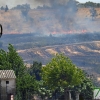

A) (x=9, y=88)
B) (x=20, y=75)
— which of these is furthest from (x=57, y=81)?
(x=9, y=88)

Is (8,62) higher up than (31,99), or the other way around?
(8,62)

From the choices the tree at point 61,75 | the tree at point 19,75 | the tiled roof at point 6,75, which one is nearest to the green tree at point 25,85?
the tree at point 19,75

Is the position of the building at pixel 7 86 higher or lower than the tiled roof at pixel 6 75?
lower

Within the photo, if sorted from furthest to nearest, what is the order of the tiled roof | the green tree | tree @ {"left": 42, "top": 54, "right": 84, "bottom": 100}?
1. tree @ {"left": 42, "top": 54, "right": 84, "bottom": 100}
2. the green tree
3. the tiled roof

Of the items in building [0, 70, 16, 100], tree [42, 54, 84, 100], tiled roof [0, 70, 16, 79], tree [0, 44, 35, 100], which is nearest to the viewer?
building [0, 70, 16, 100]

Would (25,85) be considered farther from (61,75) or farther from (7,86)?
(7,86)

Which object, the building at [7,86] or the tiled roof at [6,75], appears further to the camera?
the tiled roof at [6,75]

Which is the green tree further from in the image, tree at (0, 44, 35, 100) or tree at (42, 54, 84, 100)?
tree at (42, 54, 84, 100)

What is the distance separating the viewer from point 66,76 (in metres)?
121

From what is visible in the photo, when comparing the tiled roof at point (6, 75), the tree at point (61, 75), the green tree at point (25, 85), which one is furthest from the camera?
the tree at point (61, 75)

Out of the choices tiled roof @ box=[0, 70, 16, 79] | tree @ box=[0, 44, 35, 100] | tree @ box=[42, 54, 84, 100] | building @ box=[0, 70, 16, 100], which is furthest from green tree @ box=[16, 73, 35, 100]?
building @ box=[0, 70, 16, 100]

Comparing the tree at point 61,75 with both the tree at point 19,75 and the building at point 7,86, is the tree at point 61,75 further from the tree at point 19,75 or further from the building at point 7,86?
the building at point 7,86

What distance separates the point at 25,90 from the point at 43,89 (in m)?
22.1

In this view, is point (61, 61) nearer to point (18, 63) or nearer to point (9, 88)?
point (18, 63)
